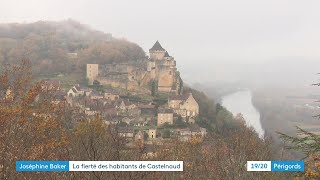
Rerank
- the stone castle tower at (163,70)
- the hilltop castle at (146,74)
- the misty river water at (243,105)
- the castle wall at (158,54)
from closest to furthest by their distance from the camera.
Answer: the stone castle tower at (163,70) → the hilltop castle at (146,74) → the misty river water at (243,105) → the castle wall at (158,54)

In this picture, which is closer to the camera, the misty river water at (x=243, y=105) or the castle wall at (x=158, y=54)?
the misty river water at (x=243, y=105)

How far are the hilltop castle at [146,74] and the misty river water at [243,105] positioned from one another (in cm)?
1361

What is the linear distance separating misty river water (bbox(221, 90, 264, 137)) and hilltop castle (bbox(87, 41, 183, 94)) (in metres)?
13.6

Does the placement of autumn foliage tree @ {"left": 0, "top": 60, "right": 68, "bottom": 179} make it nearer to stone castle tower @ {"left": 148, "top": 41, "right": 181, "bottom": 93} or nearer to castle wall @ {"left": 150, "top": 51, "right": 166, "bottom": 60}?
stone castle tower @ {"left": 148, "top": 41, "right": 181, "bottom": 93}

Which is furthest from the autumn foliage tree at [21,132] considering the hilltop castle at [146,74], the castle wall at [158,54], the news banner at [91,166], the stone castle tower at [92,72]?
the castle wall at [158,54]

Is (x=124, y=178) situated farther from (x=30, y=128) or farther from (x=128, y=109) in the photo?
(x=128, y=109)

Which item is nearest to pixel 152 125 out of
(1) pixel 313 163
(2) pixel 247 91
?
(1) pixel 313 163

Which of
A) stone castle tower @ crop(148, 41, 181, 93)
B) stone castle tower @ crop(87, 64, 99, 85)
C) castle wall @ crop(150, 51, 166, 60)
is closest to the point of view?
stone castle tower @ crop(148, 41, 181, 93)

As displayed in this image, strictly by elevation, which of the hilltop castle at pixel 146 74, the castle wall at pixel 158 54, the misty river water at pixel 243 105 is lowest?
the misty river water at pixel 243 105

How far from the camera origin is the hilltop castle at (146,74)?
230 ft

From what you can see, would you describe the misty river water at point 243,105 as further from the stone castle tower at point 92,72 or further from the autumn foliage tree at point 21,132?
the autumn foliage tree at point 21,132

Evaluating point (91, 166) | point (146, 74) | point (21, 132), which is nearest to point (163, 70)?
point (146, 74)

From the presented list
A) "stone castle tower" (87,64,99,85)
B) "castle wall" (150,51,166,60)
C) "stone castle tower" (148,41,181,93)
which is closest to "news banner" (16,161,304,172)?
Answer: "stone castle tower" (148,41,181,93)

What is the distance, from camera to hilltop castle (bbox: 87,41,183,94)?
70125 millimetres
